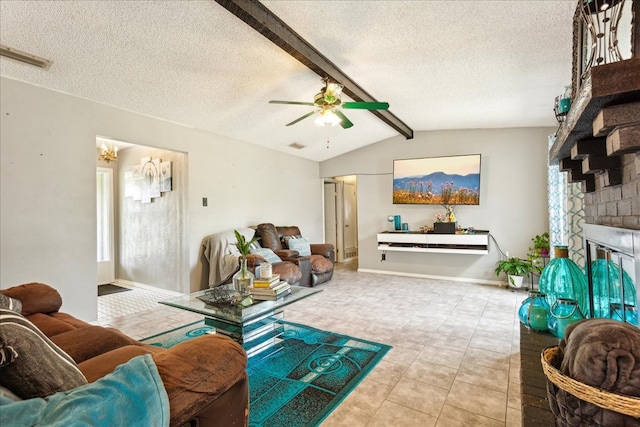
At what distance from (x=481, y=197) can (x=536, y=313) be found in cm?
379

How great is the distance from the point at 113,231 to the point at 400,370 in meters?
5.52

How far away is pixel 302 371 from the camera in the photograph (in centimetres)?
228

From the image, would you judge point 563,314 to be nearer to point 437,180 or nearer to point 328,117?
point 328,117

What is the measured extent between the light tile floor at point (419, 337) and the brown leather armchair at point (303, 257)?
238mm

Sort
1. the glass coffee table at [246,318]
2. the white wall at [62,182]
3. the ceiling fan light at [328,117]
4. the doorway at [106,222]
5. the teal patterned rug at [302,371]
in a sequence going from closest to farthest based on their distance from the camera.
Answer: the teal patterned rug at [302,371] → the glass coffee table at [246,318] → the white wall at [62,182] → the ceiling fan light at [328,117] → the doorway at [106,222]

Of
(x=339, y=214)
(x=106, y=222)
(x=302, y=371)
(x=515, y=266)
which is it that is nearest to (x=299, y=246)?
(x=339, y=214)

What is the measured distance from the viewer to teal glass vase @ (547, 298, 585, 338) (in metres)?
1.71

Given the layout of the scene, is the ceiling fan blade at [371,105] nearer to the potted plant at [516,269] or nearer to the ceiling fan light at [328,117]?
the ceiling fan light at [328,117]

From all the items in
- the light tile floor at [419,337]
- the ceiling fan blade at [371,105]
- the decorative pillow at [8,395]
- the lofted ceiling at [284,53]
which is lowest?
the light tile floor at [419,337]

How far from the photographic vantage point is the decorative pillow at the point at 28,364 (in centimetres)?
Answer: 79

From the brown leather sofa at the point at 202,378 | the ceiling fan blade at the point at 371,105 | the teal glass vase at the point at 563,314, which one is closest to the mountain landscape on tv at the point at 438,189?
the ceiling fan blade at the point at 371,105

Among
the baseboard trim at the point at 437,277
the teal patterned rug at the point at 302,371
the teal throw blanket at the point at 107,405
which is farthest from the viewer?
the baseboard trim at the point at 437,277

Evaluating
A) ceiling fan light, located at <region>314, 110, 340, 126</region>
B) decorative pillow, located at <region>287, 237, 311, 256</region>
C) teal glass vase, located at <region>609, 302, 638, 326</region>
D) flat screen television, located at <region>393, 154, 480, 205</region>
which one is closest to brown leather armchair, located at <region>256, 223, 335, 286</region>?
decorative pillow, located at <region>287, 237, 311, 256</region>

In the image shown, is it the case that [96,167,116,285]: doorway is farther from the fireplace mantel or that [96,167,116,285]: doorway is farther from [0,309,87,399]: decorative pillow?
the fireplace mantel
